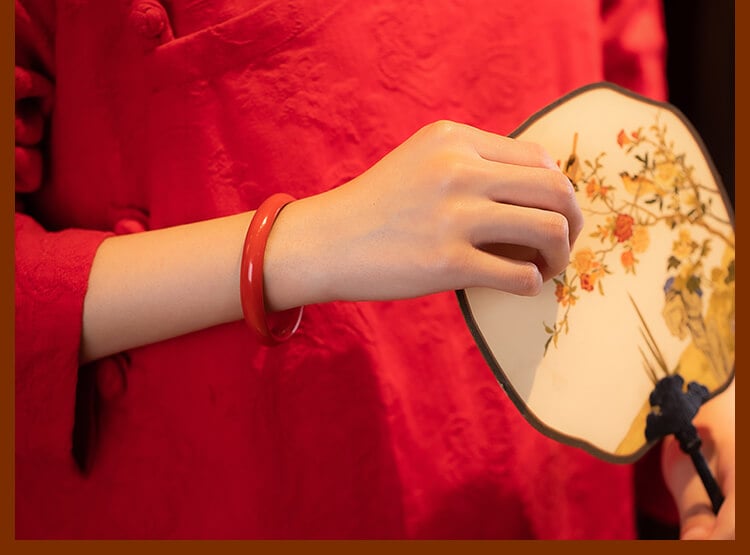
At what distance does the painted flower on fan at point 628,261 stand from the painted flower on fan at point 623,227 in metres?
0.01

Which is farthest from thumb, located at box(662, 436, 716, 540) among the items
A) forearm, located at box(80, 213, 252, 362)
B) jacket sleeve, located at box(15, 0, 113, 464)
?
jacket sleeve, located at box(15, 0, 113, 464)

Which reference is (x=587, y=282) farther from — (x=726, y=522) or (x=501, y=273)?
(x=726, y=522)

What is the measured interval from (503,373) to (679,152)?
35 cm

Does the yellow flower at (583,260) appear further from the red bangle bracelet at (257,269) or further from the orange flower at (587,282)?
the red bangle bracelet at (257,269)

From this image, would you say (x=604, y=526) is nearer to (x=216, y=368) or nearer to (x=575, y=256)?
(x=575, y=256)

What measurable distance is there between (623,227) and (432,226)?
259mm

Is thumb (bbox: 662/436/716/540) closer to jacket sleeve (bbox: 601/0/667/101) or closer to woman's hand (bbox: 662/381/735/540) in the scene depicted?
woman's hand (bbox: 662/381/735/540)

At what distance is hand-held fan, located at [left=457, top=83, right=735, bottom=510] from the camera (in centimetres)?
50

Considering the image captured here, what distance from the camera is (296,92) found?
20.6 inches

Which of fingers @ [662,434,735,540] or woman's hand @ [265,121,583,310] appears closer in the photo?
woman's hand @ [265,121,583,310]

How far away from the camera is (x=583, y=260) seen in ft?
1.78

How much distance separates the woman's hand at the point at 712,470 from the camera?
58cm

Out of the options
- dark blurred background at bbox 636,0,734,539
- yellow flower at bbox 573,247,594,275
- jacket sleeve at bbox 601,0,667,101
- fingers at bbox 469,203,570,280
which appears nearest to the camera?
fingers at bbox 469,203,570,280

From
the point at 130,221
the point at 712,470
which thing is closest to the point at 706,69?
the point at 712,470
